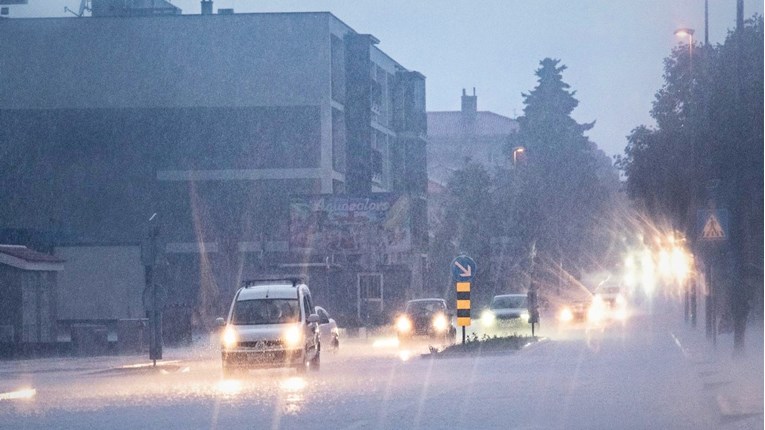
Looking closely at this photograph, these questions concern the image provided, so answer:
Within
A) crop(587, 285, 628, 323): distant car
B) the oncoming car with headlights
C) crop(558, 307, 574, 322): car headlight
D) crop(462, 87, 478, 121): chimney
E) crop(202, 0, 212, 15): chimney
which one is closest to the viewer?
the oncoming car with headlights

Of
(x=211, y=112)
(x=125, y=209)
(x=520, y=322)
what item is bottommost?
(x=520, y=322)

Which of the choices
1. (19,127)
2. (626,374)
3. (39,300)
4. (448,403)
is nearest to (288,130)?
(19,127)

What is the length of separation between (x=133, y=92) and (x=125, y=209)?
5.79m

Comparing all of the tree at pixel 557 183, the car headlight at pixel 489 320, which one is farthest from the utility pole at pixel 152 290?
the tree at pixel 557 183

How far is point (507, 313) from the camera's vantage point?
56188 mm

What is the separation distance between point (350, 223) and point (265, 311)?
37.1 meters

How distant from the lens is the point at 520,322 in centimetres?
5584

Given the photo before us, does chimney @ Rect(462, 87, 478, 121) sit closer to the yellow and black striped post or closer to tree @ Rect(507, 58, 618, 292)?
tree @ Rect(507, 58, 618, 292)

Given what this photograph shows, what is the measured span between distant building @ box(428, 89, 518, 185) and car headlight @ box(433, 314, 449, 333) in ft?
439

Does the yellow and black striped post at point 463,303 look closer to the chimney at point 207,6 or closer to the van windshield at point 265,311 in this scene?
the van windshield at point 265,311

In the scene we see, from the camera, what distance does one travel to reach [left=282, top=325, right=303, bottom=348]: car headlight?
2962 cm

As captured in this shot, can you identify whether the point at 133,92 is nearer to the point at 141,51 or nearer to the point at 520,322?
the point at 141,51

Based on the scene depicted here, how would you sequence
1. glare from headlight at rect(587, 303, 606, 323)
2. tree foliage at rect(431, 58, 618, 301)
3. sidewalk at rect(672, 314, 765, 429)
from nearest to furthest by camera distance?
sidewalk at rect(672, 314, 765, 429)
glare from headlight at rect(587, 303, 606, 323)
tree foliage at rect(431, 58, 618, 301)

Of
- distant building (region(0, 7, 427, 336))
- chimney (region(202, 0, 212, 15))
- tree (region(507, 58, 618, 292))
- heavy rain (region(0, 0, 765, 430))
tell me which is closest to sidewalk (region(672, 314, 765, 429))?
heavy rain (region(0, 0, 765, 430))
